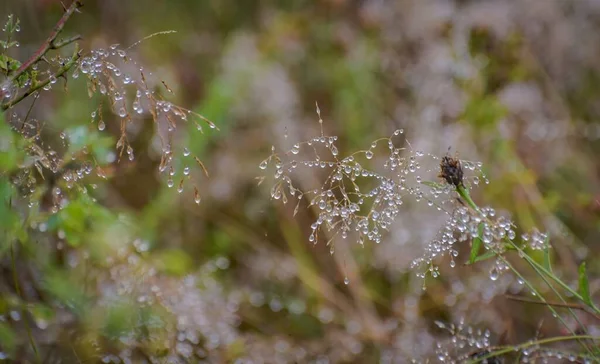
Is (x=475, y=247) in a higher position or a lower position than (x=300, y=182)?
lower

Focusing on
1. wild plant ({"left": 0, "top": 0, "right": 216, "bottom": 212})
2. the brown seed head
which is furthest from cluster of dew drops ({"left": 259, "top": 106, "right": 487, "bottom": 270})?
wild plant ({"left": 0, "top": 0, "right": 216, "bottom": 212})

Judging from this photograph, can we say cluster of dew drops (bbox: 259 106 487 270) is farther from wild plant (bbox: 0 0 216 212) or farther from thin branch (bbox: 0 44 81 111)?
thin branch (bbox: 0 44 81 111)

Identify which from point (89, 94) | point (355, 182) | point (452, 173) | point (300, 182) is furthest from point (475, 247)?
point (300, 182)

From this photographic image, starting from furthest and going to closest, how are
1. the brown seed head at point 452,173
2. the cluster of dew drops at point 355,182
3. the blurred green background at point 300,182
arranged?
the blurred green background at point 300,182
the cluster of dew drops at point 355,182
the brown seed head at point 452,173

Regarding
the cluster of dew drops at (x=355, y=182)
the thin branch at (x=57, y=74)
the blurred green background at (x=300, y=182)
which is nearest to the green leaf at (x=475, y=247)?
the cluster of dew drops at (x=355, y=182)

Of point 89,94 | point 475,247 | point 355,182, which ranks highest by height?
point 355,182

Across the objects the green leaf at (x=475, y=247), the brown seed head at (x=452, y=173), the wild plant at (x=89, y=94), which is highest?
the wild plant at (x=89, y=94)

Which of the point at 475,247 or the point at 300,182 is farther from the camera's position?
the point at 300,182

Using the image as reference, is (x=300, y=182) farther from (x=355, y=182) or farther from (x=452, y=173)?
(x=452, y=173)

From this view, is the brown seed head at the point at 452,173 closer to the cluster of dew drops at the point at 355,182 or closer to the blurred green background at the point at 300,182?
the cluster of dew drops at the point at 355,182
